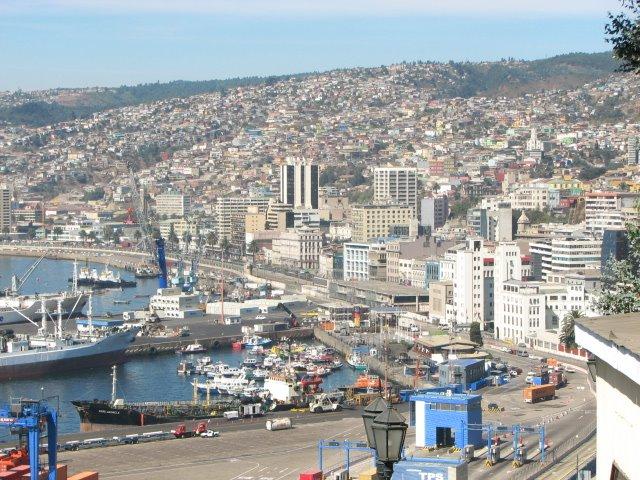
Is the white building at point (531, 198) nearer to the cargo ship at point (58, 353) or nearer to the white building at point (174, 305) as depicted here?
the white building at point (174, 305)

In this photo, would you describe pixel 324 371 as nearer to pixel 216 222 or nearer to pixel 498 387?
pixel 498 387

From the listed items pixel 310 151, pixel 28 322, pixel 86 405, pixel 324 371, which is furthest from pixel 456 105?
pixel 86 405

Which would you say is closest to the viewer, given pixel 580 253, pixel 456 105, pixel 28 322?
pixel 580 253

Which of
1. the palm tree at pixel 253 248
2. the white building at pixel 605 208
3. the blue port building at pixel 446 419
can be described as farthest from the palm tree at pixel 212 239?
the blue port building at pixel 446 419

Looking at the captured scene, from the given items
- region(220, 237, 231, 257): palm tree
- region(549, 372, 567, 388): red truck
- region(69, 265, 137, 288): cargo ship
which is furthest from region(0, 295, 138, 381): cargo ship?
region(220, 237, 231, 257): palm tree

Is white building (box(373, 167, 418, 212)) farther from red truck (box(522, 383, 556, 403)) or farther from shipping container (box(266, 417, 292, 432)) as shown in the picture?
shipping container (box(266, 417, 292, 432))
